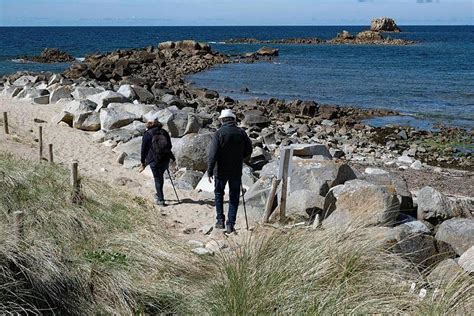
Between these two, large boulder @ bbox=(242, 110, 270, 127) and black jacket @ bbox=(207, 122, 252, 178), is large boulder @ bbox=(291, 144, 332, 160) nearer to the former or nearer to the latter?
black jacket @ bbox=(207, 122, 252, 178)

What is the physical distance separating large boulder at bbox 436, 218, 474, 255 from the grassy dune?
2.52 m

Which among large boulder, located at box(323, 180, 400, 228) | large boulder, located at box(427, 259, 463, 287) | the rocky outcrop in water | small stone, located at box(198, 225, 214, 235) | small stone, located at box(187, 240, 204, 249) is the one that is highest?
large boulder, located at box(323, 180, 400, 228)

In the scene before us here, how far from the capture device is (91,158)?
1469 centimetres

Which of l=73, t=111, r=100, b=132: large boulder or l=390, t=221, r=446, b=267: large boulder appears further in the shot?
l=73, t=111, r=100, b=132: large boulder

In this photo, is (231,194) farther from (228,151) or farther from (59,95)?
(59,95)

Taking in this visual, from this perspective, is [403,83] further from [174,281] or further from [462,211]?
[174,281]

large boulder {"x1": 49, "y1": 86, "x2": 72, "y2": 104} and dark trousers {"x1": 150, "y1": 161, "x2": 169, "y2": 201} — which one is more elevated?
dark trousers {"x1": 150, "y1": 161, "x2": 169, "y2": 201}

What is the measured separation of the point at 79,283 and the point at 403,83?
116ft

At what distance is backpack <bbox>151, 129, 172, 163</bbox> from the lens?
10938 millimetres

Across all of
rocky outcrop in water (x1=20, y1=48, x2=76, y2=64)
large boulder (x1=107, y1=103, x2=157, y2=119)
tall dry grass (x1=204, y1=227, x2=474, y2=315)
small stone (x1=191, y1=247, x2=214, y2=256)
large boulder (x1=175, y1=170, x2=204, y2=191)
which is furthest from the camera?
rocky outcrop in water (x1=20, y1=48, x2=76, y2=64)

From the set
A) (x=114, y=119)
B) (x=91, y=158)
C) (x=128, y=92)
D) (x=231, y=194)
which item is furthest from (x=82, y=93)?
(x=231, y=194)

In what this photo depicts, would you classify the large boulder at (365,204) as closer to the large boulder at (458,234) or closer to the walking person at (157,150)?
the large boulder at (458,234)

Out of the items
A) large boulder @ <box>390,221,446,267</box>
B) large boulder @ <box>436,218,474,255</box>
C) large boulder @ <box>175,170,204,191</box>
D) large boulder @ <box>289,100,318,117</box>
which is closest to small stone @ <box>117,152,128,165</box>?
large boulder @ <box>175,170,204,191</box>

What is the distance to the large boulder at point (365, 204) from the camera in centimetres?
839
